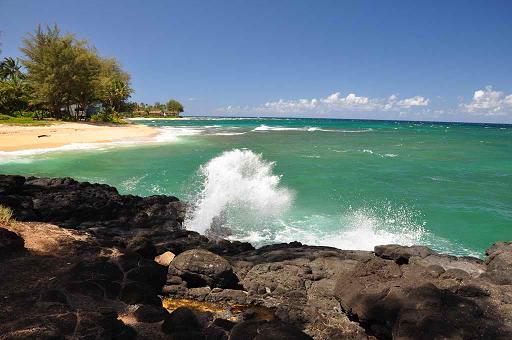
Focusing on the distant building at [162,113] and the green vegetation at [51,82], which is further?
the distant building at [162,113]

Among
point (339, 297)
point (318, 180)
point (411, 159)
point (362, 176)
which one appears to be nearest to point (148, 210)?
point (339, 297)

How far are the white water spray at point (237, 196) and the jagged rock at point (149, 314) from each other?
842 cm

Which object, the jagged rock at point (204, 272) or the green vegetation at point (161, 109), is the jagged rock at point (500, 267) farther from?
the green vegetation at point (161, 109)

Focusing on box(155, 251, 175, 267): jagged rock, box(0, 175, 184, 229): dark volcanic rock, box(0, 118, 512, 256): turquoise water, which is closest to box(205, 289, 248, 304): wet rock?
box(155, 251, 175, 267): jagged rock

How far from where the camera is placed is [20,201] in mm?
12695

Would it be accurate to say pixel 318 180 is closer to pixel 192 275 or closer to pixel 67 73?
pixel 192 275

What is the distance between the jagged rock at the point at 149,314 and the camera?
576 cm

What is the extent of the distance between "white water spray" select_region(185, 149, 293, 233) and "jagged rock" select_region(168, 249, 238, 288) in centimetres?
637

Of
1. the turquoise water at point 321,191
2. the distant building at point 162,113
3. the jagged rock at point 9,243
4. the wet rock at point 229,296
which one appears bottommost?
the turquoise water at point 321,191

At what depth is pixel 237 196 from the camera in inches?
754

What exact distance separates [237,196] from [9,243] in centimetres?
1226

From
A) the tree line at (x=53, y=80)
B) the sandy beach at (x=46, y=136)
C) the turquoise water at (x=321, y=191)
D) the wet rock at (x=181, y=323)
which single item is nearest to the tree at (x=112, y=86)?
the tree line at (x=53, y=80)

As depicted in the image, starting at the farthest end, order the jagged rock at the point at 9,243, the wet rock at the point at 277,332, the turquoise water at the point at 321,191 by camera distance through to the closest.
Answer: the turquoise water at the point at 321,191 → the jagged rock at the point at 9,243 → the wet rock at the point at 277,332

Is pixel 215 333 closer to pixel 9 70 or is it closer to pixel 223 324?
pixel 223 324
